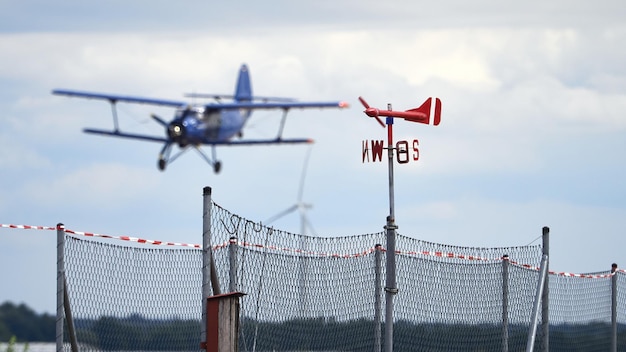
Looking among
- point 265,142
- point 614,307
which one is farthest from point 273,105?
point 614,307

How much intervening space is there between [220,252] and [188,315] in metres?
0.59

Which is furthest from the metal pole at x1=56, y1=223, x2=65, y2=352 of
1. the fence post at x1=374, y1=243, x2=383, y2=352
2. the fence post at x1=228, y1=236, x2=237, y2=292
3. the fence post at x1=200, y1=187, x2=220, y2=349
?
the fence post at x1=374, y1=243, x2=383, y2=352

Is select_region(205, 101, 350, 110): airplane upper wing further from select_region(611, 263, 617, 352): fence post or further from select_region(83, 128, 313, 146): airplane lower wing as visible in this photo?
select_region(611, 263, 617, 352): fence post

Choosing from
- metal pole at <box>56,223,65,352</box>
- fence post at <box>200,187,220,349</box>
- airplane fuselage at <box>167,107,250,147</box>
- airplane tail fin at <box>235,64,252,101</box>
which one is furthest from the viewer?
airplane tail fin at <box>235,64,252,101</box>

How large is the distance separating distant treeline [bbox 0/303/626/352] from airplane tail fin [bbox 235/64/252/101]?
5953 cm

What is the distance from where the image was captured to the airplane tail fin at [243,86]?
241ft

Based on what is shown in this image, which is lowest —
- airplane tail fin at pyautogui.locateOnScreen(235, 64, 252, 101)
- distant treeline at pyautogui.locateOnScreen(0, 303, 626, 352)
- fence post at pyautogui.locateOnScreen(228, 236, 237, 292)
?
distant treeline at pyautogui.locateOnScreen(0, 303, 626, 352)

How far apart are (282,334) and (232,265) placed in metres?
0.94

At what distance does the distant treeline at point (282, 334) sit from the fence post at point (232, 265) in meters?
0.33

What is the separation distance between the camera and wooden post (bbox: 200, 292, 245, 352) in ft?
31.8

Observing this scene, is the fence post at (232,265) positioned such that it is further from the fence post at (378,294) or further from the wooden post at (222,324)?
the fence post at (378,294)

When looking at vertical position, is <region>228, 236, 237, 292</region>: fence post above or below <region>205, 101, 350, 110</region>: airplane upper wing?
below

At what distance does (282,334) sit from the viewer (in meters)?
10.8

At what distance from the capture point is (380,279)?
11562 mm
